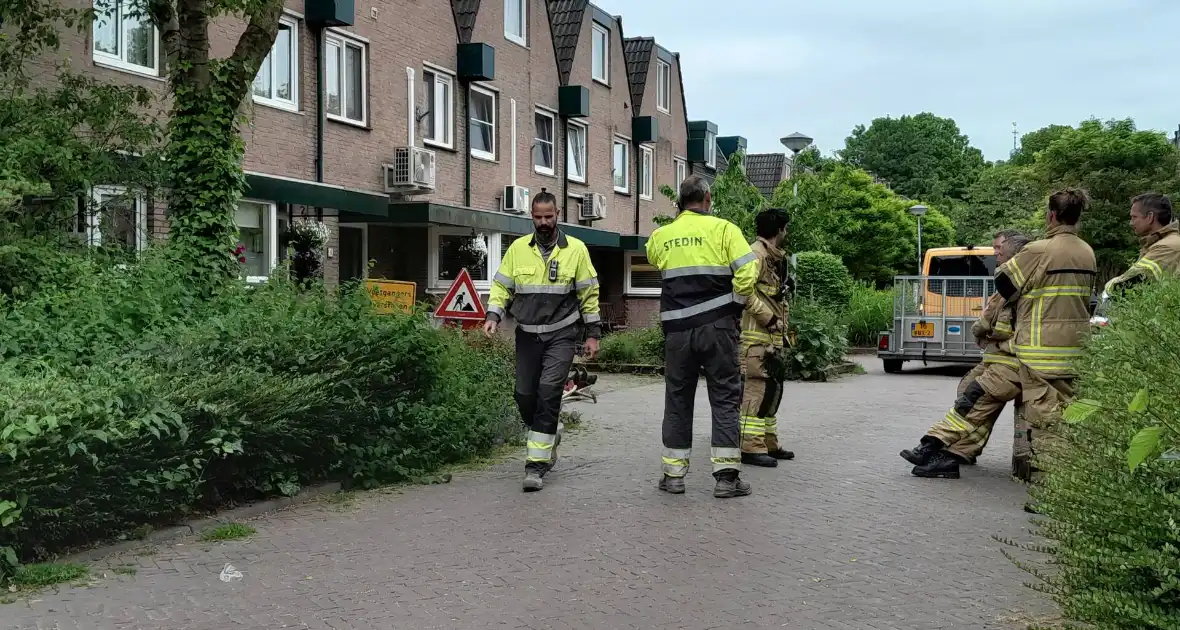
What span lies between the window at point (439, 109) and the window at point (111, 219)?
28.5 ft

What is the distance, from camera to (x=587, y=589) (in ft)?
16.7

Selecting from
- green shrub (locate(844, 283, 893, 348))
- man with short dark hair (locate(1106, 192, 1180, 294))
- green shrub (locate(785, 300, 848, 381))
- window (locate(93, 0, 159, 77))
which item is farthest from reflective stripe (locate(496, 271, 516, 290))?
green shrub (locate(844, 283, 893, 348))

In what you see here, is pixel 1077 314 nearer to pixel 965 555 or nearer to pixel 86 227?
pixel 965 555

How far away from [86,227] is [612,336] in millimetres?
10903

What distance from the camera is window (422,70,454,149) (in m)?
20.3

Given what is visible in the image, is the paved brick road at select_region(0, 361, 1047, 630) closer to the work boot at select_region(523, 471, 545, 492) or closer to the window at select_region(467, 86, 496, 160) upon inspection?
the work boot at select_region(523, 471, 545, 492)

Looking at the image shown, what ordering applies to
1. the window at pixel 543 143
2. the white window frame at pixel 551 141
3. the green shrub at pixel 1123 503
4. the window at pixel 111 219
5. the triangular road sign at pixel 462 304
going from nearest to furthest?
1. the green shrub at pixel 1123 503
2. the triangular road sign at pixel 462 304
3. the window at pixel 111 219
4. the white window frame at pixel 551 141
5. the window at pixel 543 143

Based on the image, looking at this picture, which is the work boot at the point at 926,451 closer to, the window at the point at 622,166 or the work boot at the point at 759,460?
the work boot at the point at 759,460

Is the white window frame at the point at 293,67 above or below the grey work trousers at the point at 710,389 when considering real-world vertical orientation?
above

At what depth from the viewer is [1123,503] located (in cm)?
358

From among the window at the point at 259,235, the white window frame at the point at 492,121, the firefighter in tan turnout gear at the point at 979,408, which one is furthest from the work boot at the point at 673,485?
the white window frame at the point at 492,121

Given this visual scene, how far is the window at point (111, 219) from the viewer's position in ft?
34.1

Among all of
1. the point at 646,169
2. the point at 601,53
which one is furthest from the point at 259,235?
the point at 646,169

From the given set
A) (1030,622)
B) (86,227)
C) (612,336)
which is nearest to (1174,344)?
(1030,622)
